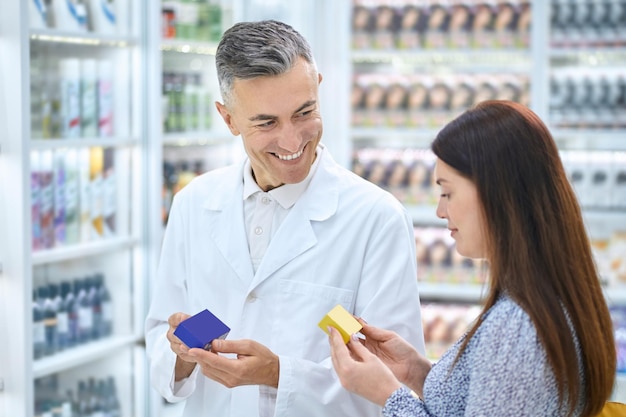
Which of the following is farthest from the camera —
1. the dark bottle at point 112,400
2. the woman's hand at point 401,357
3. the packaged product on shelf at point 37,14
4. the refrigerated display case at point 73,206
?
the dark bottle at point 112,400

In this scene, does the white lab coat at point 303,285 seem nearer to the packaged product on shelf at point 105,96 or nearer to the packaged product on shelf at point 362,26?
the packaged product on shelf at point 105,96

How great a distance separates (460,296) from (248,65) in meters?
4.00

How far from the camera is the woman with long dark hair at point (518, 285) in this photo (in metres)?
1.42

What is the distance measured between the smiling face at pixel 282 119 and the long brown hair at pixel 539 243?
0.47 m

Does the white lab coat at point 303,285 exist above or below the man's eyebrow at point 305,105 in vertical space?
below

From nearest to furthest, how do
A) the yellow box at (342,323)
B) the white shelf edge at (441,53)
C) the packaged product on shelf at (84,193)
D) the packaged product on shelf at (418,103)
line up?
the yellow box at (342,323) < the packaged product on shelf at (84,193) < the white shelf edge at (441,53) < the packaged product on shelf at (418,103)

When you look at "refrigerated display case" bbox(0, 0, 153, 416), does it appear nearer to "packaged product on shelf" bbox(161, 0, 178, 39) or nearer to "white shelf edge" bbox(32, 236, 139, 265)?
"white shelf edge" bbox(32, 236, 139, 265)

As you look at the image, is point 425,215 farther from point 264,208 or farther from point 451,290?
point 264,208

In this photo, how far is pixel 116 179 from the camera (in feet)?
13.3

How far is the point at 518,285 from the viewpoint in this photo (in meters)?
1.46

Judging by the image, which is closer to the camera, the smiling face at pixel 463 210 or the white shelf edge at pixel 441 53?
the smiling face at pixel 463 210

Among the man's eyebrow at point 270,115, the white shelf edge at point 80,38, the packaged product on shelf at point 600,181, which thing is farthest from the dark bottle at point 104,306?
the packaged product on shelf at point 600,181

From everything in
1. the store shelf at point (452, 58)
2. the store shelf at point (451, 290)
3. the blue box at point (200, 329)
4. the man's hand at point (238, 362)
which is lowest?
the store shelf at point (451, 290)

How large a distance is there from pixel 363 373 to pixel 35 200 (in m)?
2.19
